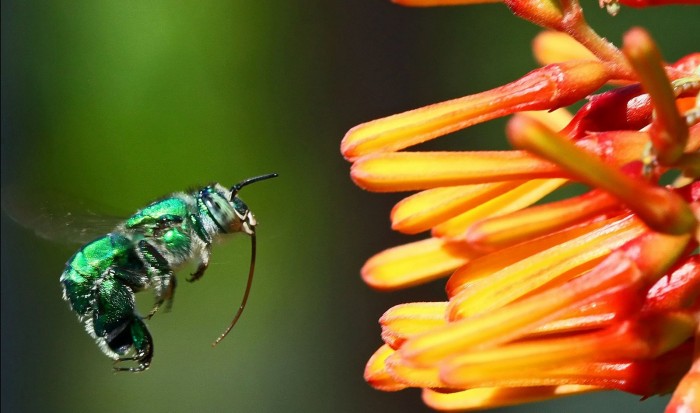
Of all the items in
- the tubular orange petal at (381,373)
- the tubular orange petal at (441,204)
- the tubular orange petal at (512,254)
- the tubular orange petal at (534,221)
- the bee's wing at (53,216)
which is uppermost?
the bee's wing at (53,216)

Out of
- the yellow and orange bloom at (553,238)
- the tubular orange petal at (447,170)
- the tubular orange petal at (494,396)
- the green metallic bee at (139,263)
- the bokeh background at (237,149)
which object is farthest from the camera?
the bokeh background at (237,149)

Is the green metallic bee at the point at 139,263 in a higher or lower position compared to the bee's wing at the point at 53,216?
lower

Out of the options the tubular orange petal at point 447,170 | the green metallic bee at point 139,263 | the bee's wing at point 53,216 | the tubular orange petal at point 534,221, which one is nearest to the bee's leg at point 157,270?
the green metallic bee at point 139,263

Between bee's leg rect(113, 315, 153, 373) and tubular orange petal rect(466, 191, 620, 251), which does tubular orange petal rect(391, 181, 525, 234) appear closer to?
tubular orange petal rect(466, 191, 620, 251)

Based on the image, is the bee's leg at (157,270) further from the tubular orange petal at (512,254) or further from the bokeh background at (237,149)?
the bokeh background at (237,149)

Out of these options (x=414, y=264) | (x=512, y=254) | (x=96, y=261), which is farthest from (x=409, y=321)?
(x=96, y=261)

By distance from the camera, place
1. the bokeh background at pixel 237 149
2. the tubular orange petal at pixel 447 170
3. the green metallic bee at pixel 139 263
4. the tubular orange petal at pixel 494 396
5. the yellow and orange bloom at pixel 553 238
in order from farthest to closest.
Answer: the bokeh background at pixel 237 149 < the green metallic bee at pixel 139 263 < the tubular orange petal at pixel 494 396 < the tubular orange petal at pixel 447 170 < the yellow and orange bloom at pixel 553 238

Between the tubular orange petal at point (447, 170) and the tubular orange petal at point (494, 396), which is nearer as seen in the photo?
the tubular orange petal at point (447, 170)

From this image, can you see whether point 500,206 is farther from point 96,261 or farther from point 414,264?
point 96,261
